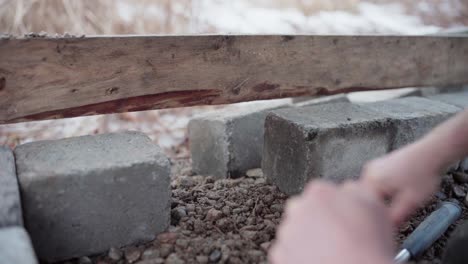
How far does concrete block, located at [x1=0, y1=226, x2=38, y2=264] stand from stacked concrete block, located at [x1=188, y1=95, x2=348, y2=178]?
1.35 meters

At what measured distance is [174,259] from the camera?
1653mm

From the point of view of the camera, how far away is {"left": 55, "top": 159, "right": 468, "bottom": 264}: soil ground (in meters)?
1.69

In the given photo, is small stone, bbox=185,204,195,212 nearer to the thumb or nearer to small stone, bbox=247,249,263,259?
small stone, bbox=247,249,263,259

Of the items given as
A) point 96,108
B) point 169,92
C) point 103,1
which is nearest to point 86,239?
point 96,108

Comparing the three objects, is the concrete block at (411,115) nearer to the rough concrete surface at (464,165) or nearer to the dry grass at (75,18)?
the rough concrete surface at (464,165)

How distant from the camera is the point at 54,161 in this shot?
64.8 inches

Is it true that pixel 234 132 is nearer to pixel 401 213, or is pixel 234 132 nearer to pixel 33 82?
pixel 33 82

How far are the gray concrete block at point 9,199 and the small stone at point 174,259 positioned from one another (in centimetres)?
51

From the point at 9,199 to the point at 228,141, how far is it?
1296mm

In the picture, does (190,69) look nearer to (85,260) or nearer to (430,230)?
(85,260)

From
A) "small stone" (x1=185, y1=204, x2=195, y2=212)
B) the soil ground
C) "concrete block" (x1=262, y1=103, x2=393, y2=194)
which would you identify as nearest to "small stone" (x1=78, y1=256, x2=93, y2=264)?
the soil ground

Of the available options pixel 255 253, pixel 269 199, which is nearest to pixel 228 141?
pixel 269 199

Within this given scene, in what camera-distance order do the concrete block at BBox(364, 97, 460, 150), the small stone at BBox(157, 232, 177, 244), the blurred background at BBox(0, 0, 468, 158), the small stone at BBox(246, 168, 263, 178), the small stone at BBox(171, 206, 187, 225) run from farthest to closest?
the blurred background at BBox(0, 0, 468, 158), the small stone at BBox(246, 168, 263, 178), the concrete block at BBox(364, 97, 460, 150), the small stone at BBox(171, 206, 187, 225), the small stone at BBox(157, 232, 177, 244)

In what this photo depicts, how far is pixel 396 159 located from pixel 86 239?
1154 mm
